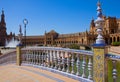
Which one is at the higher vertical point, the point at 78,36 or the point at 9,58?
the point at 78,36

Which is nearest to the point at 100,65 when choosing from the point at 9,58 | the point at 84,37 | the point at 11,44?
the point at 9,58

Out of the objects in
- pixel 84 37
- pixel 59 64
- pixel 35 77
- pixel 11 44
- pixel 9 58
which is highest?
pixel 84 37

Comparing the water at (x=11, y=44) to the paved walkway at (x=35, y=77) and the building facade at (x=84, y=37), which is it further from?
the paved walkway at (x=35, y=77)

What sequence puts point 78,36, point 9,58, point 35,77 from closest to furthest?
point 35,77, point 9,58, point 78,36

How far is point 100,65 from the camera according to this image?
574 cm

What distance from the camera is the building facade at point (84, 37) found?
87.4 meters

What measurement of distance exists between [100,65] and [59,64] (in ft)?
10.8

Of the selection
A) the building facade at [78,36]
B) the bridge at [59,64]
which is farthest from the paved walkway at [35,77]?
the building facade at [78,36]

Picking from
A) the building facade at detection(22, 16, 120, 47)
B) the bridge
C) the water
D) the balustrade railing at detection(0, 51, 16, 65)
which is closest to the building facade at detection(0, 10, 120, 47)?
the building facade at detection(22, 16, 120, 47)

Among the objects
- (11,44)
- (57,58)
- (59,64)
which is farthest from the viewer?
(11,44)

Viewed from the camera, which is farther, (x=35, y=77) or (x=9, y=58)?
(x=9, y=58)

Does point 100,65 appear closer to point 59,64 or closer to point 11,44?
point 59,64

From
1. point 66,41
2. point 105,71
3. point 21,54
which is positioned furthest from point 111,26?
point 105,71

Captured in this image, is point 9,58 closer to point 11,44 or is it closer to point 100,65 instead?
point 100,65
